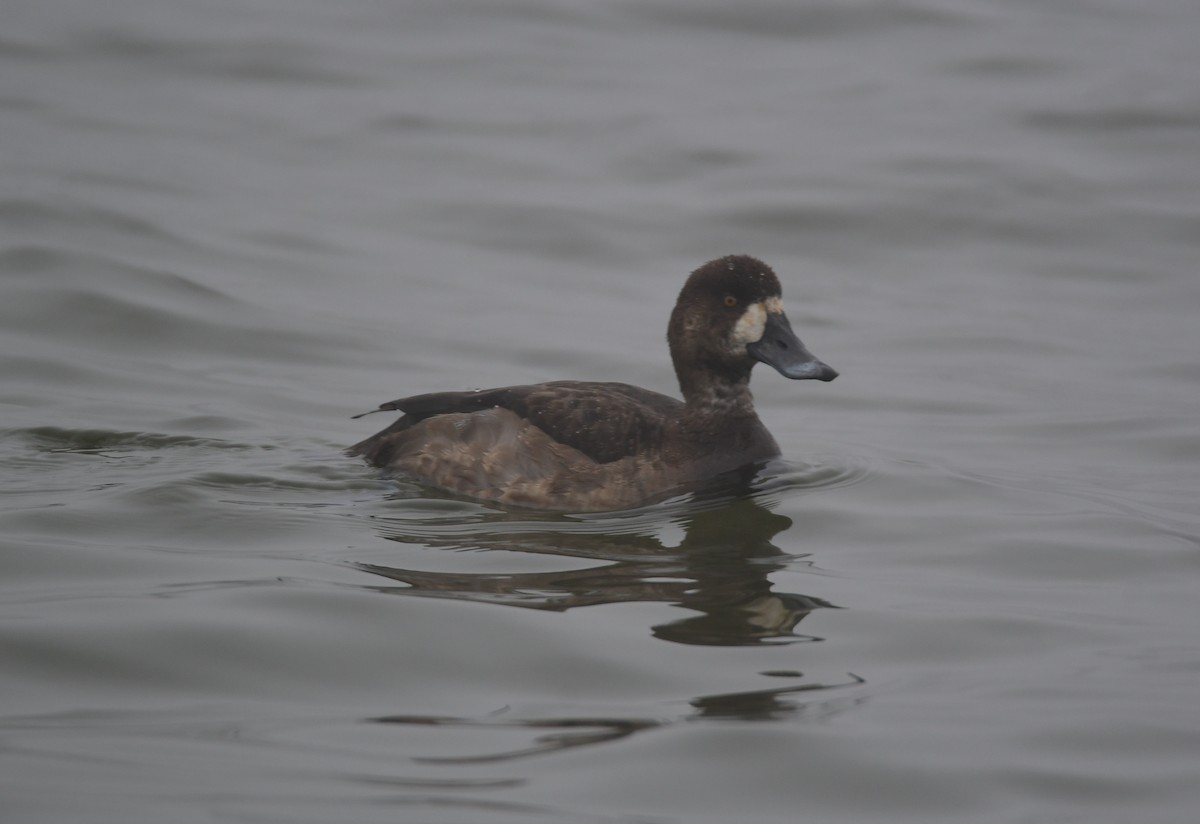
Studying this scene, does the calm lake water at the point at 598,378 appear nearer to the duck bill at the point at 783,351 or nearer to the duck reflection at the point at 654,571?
the duck reflection at the point at 654,571

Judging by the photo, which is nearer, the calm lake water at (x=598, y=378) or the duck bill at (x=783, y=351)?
the calm lake water at (x=598, y=378)

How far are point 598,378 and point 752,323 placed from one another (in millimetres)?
2930

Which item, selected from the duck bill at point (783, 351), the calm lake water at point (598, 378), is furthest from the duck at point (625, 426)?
the calm lake water at point (598, 378)

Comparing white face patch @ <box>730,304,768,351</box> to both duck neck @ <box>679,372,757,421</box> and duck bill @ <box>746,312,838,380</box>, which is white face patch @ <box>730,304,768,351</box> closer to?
duck bill @ <box>746,312,838,380</box>

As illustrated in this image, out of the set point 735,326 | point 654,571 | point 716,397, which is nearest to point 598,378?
point 716,397

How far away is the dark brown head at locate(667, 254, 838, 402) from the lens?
7895 millimetres

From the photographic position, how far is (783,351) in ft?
25.9

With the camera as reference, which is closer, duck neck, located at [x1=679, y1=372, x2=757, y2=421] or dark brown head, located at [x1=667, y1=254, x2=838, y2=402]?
dark brown head, located at [x1=667, y1=254, x2=838, y2=402]

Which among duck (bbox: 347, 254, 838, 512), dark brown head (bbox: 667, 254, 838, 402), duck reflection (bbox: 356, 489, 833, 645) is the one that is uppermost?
dark brown head (bbox: 667, 254, 838, 402)

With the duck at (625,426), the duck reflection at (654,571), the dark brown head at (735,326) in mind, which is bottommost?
the duck reflection at (654,571)

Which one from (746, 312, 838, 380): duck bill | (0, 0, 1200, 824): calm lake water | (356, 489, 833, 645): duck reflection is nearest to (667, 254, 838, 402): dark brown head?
(746, 312, 838, 380): duck bill

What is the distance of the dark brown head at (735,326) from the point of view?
7.89 meters

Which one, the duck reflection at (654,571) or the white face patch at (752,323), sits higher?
the white face patch at (752,323)

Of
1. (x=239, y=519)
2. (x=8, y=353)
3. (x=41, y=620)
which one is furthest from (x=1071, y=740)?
(x=8, y=353)
